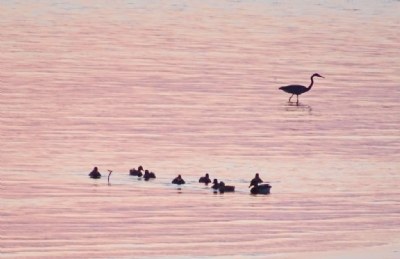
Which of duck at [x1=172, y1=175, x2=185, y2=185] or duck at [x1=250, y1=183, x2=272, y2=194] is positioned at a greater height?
duck at [x1=172, y1=175, x2=185, y2=185]

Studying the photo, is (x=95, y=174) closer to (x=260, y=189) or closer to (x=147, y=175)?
(x=147, y=175)

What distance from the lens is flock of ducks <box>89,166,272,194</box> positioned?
2405 cm

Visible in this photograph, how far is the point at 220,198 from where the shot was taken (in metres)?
23.7

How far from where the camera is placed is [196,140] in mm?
29516

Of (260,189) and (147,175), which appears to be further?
(147,175)

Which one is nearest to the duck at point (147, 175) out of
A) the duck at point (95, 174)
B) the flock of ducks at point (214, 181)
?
the flock of ducks at point (214, 181)

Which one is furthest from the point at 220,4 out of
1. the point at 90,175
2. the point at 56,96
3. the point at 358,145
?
the point at 90,175

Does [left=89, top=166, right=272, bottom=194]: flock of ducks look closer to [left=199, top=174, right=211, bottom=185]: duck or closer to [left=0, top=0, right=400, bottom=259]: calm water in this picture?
[left=199, top=174, right=211, bottom=185]: duck

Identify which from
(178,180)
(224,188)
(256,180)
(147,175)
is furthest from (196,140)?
(224,188)

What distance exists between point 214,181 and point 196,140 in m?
5.29

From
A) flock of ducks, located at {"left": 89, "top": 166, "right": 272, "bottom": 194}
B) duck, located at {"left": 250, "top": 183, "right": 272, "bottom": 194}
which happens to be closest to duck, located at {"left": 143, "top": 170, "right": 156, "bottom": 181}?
flock of ducks, located at {"left": 89, "top": 166, "right": 272, "bottom": 194}

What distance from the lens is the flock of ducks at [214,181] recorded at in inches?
947

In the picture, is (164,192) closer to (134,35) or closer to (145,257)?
(145,257)

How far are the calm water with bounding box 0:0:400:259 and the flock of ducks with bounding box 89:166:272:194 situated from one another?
0.54 ft
